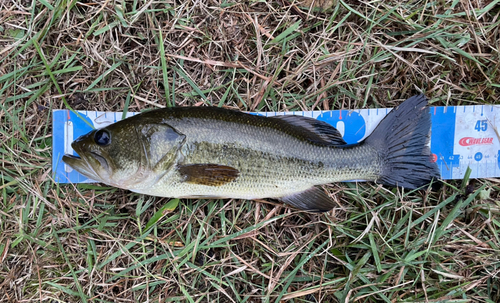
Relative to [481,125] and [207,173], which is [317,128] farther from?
[481,125]

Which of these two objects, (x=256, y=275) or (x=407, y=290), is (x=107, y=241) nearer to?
(x=256, y=275)

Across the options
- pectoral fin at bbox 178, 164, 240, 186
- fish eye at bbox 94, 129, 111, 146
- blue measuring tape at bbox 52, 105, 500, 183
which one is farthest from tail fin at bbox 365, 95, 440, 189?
fish eye at bbox 94, 129, 111, 146

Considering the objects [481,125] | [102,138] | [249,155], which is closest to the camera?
[102,138]

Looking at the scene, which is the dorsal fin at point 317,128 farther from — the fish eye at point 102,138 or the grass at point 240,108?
the fish eye at point 102,138

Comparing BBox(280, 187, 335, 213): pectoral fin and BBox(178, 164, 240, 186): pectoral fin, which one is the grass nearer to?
BBox(280, 187, 335, 213): pectoral fin

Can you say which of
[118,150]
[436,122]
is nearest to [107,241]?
[118,150]

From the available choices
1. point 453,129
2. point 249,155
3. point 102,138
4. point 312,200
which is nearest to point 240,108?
point 249,155

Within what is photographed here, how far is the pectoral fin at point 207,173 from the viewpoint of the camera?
2.69 m

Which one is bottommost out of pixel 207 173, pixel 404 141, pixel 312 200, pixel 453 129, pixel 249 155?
pixel 312 200

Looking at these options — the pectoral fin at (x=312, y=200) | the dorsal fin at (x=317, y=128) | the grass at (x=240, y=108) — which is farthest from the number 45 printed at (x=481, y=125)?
the pectoral fin at (x=312, y=200)

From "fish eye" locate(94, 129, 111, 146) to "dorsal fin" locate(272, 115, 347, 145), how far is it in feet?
5.05

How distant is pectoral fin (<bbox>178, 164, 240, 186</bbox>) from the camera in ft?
8.84

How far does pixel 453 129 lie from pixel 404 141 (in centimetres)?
65

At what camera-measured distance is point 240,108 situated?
315 centimetres
